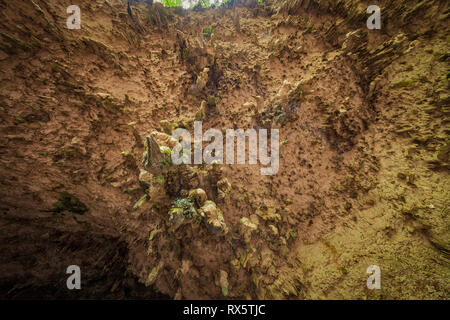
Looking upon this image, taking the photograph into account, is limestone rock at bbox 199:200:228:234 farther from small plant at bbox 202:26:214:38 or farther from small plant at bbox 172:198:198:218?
small plant at bbox 202:26:214:38

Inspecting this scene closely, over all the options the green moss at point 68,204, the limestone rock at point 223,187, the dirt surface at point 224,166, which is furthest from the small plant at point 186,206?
the green moss at point 68,204

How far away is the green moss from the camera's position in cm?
341

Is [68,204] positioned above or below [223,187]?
below

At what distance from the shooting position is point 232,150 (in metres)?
4.29

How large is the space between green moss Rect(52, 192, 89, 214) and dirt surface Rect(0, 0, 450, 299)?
45 mm

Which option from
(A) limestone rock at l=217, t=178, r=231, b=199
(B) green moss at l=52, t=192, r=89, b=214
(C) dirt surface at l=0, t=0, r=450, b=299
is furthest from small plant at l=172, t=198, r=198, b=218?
(B) green moss at l=52, t=192, r=89, b=214

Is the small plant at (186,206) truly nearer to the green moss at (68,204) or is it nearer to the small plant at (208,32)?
the green moss at (68,204)

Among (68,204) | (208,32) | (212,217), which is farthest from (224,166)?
(208,32)

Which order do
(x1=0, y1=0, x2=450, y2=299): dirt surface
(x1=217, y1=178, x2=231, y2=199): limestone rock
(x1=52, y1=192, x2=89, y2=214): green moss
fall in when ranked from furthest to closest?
(x1=217, y1=178, x2=231, y2=199): limestone rock
(x1=52, y1=192, x2=89, y2=214): green moss
(x1=0, y1=0, x2=450, y2=299): dirt surface

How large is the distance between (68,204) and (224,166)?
166 inches

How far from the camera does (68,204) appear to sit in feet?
11.5

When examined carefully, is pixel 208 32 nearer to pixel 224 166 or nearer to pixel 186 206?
pixel 224 166

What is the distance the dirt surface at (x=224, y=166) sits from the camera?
2812mm

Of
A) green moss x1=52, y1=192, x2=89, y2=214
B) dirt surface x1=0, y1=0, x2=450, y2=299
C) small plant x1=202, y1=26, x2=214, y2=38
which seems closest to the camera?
dirt surface x1=0, y1=0, x2=450, y2=299
